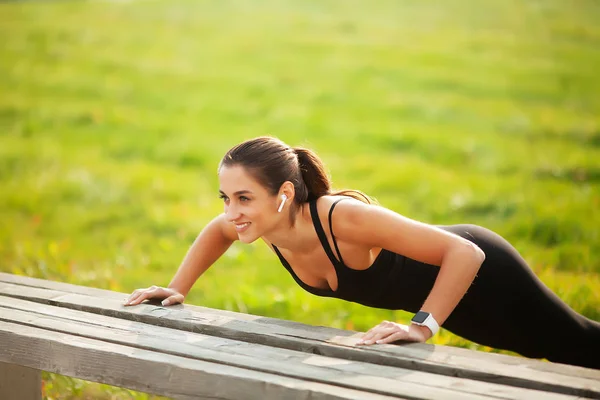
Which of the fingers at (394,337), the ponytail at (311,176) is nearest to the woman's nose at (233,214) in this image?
the ponytail at (311,176)

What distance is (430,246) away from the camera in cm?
308

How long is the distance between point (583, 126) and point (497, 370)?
8.54 metres

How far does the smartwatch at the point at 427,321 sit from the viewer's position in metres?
2.93

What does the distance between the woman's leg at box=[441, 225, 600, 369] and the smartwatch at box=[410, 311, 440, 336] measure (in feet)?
2.46

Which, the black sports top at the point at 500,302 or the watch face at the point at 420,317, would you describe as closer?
the watch face at the point at 420,317

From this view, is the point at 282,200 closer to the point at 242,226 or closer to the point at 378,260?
the point at 242,226

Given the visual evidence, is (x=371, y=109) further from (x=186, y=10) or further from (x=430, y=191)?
(x=186, y=10)

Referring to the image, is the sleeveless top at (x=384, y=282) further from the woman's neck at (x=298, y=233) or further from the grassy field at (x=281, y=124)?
the grassy field at (x=281, y=124)

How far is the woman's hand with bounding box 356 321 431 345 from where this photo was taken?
278 cm

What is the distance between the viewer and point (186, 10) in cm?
1581

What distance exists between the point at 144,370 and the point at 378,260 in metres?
1.26

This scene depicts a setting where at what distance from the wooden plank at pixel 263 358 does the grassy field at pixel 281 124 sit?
0.98m

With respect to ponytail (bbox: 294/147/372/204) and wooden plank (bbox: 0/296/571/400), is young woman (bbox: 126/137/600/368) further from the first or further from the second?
wooden plank (bbox: 0/296/571/400)

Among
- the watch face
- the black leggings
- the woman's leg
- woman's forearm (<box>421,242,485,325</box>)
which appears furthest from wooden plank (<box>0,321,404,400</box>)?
the woman's leg
